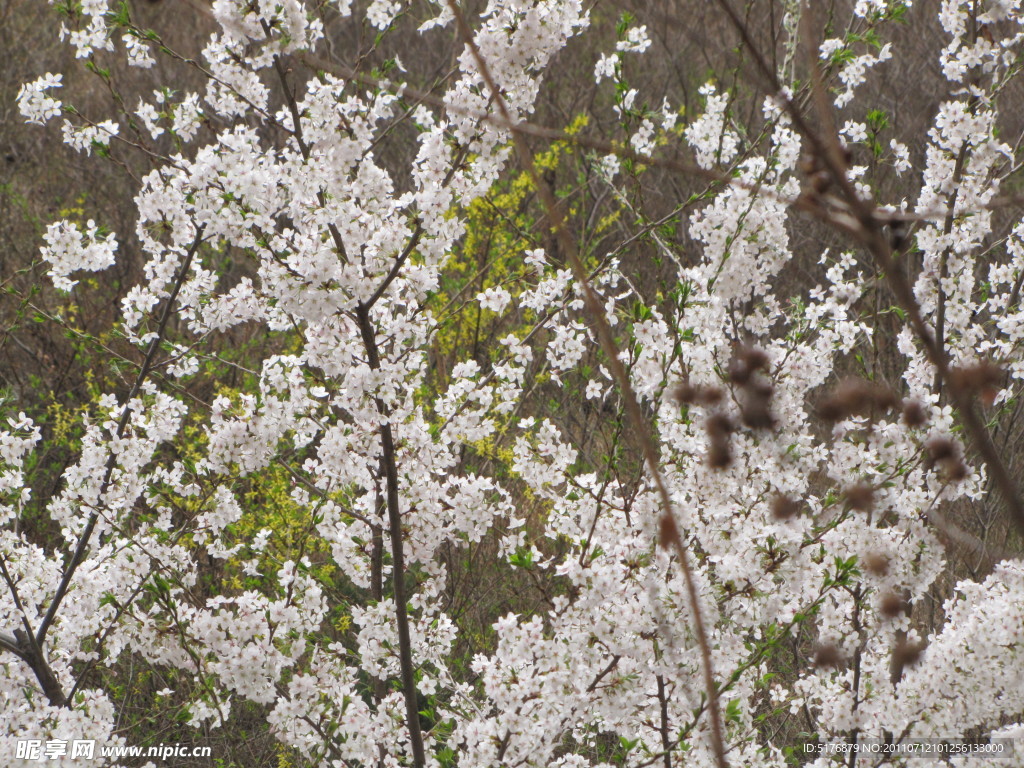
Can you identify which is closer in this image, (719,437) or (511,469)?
(719,437)

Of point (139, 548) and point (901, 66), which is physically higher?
point (901, 66)

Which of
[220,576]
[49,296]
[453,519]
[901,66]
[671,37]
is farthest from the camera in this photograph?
[671,37]

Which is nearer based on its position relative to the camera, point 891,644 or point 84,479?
point 891,644

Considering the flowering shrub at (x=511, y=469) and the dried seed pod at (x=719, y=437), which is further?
the flowering shrub at (x=511, y=469)

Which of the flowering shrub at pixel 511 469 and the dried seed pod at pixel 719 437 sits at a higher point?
the flowering shrub at pixel 511 469

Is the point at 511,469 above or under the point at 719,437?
above

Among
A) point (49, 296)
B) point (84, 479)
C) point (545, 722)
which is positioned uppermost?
point (49, 296)

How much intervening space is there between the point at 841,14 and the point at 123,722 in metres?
10.8

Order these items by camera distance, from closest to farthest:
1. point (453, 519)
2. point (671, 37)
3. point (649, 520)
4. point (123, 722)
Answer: point (649, 520) → point (453, 519) → point (123, 722) → point (671, 37)

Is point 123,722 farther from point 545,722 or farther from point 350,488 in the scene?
point 545,722

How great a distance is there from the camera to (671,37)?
11484 millimetres

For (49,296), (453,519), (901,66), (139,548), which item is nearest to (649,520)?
(453,519)

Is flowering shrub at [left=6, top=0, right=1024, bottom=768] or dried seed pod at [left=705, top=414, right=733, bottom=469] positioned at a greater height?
flowering shrub at [left=6, top=0, right=1024, bottom=768]

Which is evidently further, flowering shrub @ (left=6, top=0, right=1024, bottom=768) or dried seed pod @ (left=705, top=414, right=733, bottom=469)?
flowering shrub @ (left=6, top=0, right=1024, bottom=768)
